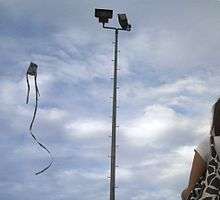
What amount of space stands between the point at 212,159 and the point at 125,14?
14830mm

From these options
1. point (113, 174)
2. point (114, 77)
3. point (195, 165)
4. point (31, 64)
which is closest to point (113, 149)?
point (113, 174)

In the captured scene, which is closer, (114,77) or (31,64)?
(31,64)

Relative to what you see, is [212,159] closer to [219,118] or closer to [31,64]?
[219,118]

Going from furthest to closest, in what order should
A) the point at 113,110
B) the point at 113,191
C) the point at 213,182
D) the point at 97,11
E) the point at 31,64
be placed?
the point at 97,11, the point at 113,110, the point at 113,191, the point at 31,64, the point at 213,182

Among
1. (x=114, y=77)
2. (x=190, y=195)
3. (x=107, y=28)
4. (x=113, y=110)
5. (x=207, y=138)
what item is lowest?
(x=190, y=195)

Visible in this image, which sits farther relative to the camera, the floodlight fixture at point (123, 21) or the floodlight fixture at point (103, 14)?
the floodlight fixture at point (123, 21)

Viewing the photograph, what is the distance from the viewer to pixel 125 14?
59.1ft

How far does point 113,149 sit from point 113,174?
2.41 feet

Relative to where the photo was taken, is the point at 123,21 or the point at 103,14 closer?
the point at 103,14

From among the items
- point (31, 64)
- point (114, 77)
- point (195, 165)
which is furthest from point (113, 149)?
point (195, 165)

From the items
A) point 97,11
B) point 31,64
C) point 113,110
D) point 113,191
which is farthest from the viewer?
point 97,11

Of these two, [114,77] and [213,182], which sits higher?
[114,77]

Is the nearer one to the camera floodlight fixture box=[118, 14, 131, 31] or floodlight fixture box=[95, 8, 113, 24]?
floodlight fixture box=[95, 8, 113, 24]

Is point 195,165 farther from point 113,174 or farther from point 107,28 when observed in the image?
point 107,28
